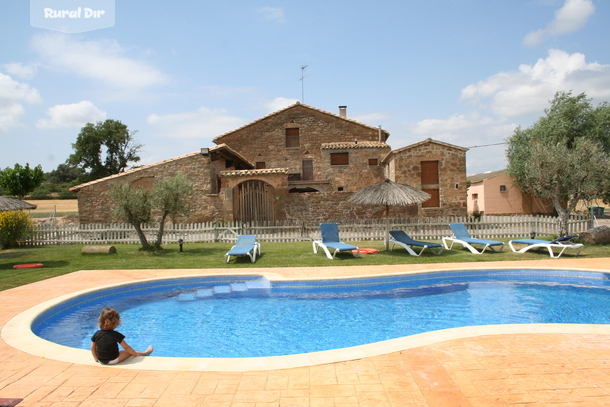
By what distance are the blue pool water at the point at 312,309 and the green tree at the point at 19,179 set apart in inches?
1113

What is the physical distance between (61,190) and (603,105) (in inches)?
2191

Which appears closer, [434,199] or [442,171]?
[442,171]

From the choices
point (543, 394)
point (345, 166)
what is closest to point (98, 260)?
point (543, 394)

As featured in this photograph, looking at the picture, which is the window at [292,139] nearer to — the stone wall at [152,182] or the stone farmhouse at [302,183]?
the stone farmhouse at [302,183]

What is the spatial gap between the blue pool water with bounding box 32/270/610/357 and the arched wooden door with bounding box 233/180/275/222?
35.1 feet

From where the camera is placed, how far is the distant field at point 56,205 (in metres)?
36.1

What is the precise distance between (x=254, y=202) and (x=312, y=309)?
12927 millimetres

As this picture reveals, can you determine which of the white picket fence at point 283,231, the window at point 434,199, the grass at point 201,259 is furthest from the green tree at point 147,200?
the window at point 434,199

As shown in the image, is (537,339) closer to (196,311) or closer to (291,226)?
(196,311)

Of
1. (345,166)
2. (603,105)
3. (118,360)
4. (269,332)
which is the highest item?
(603,105)

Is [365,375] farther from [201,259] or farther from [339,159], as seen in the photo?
[339,159]

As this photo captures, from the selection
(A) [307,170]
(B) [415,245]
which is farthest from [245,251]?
(A) [307,170]

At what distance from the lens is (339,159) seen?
2483 cm

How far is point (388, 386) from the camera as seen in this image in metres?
3.21
